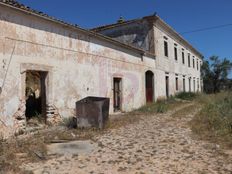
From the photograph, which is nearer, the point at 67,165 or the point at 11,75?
the point at 67,165

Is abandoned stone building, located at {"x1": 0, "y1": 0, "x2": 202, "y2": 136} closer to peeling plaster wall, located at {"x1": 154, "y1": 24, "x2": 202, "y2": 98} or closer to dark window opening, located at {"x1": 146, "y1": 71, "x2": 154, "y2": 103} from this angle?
dark window opening, located at {"x1": 146, "y1": 71, "x2": 154, "y2": 103}

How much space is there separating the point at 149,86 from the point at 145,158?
1284cm

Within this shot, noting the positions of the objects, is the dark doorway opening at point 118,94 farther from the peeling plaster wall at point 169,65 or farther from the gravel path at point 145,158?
the gravel path at point 145,158

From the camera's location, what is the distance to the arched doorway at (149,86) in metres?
18.0

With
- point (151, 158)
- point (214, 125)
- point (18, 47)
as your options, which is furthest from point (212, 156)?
point (18, 47)

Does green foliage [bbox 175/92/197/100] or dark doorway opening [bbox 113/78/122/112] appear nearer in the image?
dark doorway opening [bbox 113/78/122/112]

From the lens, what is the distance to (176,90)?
23391 millimetres

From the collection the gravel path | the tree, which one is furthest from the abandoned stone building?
the tree

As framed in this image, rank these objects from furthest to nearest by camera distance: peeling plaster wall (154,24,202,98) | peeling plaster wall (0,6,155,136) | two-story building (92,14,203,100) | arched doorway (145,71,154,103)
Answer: peeling plaster wall (154,24,202,98), two-story building (92,14,203,100), arched doorway (145,71,154,103), peeling plaster wall (0,6,155,136)

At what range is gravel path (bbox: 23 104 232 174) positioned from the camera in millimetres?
4762

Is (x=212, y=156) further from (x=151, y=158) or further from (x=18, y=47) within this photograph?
(x=18, y=47)

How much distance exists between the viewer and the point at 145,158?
5.46 m

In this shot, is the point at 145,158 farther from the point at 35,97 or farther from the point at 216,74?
the point at 216,74

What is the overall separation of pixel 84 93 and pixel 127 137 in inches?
152
